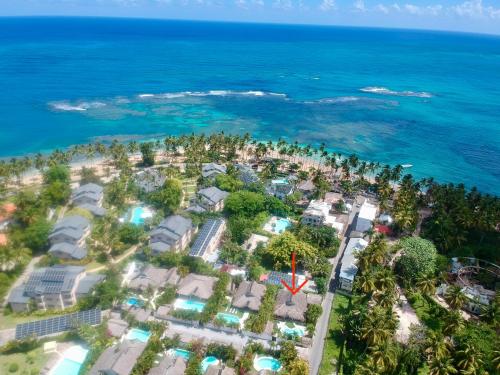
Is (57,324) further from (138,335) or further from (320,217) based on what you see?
(320,217)

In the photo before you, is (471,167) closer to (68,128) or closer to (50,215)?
(50,215)

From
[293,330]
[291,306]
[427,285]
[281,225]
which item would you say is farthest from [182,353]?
[281,225]

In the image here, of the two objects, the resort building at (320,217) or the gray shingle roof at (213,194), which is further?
the gray shingle roof at (213,194)

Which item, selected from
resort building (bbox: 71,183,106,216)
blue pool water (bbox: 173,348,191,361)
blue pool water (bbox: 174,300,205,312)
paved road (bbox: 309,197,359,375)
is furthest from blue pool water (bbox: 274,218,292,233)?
resort building (bbox: 71,183,106,216)

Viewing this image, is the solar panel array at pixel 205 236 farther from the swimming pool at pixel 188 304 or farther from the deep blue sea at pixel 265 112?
the deep blue sea at pixel 265 112

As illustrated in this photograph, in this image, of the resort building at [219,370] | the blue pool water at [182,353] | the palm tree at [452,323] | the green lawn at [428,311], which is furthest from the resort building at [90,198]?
the palm tree at [452,323]

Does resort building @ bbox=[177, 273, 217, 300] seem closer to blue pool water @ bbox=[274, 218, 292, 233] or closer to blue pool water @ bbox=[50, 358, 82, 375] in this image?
blue pool water @ bbox=[50, 358, 82, 375]
